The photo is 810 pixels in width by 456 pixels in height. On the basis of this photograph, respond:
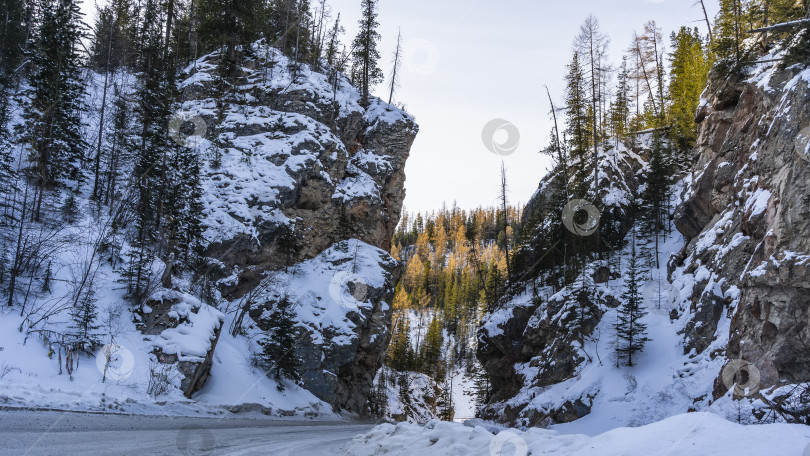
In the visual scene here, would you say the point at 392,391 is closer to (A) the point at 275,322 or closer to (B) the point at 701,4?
(A) the point at 275,322

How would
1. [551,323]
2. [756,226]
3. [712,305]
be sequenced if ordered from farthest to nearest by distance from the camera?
[551,323], [712,305], [756,226]

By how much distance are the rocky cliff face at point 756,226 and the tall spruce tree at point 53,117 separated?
31.9 metres

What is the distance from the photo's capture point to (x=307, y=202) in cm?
3497

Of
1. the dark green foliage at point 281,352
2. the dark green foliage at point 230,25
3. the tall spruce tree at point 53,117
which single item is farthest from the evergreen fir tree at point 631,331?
the dark green foliage at point 230,25

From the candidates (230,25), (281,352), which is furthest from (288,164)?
(230,25)

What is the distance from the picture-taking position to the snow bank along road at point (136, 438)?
21.7 ft

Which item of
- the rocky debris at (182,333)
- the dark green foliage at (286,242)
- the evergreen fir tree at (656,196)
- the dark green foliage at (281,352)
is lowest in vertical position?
the dark green foliage at (281,352)

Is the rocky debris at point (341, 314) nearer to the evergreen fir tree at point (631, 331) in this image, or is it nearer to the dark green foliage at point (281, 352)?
the dark green foliage at point (281, 352)

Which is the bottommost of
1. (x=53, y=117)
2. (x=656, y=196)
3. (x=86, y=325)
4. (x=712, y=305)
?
(x=86, y=325)

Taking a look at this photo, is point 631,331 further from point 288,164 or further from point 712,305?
point 288,164

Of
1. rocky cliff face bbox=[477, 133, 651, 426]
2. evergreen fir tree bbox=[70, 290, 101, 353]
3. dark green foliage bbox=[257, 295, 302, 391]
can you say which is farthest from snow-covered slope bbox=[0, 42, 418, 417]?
rocky cliff face bbox=[477, 133, 651, 426]

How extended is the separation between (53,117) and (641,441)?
3101 centimetres

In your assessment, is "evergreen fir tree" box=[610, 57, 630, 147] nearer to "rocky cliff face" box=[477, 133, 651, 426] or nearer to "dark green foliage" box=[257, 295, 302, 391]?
"rocky cliff face" box=[477, 133, 651, 426]

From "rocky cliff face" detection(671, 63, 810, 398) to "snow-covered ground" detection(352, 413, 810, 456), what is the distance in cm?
1169
